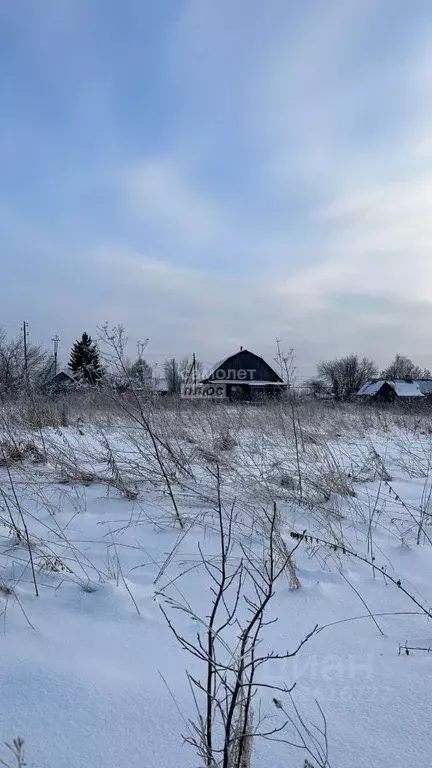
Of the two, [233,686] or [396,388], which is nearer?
[233,686]

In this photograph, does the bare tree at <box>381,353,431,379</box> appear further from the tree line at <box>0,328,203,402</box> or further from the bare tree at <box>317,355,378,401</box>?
the tree line at <box>0,328,203,402</box>

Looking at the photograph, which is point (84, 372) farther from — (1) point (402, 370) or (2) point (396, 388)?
(1) point (402, 370)

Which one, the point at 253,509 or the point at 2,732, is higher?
the point at 253,509

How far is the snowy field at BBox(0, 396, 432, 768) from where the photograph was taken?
122 centimetres

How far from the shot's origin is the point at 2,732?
1.21 m

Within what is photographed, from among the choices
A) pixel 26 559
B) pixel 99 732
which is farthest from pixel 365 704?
pixel 26 559

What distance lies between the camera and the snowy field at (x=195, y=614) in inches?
47.9

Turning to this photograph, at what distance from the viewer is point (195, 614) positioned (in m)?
1.55

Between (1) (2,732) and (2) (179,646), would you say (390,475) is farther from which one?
(1) (2,732)

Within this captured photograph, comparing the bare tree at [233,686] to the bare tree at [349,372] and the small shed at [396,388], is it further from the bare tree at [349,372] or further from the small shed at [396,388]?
the bare tree at [349,372]

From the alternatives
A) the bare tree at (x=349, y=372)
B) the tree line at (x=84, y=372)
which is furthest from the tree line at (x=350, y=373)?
A: the tree line at (x=84, y=372)

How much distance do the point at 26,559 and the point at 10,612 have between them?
439 mm

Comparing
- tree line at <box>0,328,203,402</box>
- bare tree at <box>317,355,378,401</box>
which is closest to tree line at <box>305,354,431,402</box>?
bare tree at <box>317,355,378,401</box>

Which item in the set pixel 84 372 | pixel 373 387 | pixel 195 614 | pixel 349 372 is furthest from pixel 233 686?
pixel 349 372
